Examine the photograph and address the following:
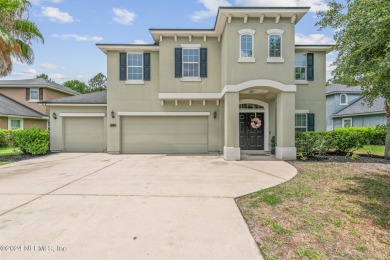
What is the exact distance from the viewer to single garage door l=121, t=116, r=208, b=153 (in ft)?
43.0

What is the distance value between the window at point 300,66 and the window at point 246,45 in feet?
13.2

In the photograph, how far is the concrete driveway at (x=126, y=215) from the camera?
301 centimetres

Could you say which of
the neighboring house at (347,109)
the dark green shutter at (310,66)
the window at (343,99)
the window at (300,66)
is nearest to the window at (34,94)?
the window at (300,66)

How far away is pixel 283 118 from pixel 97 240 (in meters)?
9.47

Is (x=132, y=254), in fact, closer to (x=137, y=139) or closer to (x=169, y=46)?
(x=137, y=139)

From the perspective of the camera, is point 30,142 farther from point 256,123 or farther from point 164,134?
point 256,123

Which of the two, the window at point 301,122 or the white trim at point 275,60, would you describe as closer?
the white trim at point 275,60

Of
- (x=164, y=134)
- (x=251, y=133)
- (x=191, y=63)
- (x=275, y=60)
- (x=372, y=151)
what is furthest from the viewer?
(x=251, y=133)

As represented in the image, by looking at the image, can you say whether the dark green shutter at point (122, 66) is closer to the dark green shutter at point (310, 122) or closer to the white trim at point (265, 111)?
the white trim at point (265, 111)

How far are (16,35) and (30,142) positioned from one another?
18.5 feet

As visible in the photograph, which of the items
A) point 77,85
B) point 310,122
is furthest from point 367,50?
point 77,85

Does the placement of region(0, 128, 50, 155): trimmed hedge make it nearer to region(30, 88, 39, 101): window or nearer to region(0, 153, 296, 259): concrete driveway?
region(0, 153, 296, 259): concrete driveway

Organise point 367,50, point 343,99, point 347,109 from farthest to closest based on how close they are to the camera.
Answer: point 343,99 < point 347,109 < point 367,50

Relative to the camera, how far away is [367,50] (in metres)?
5.08
